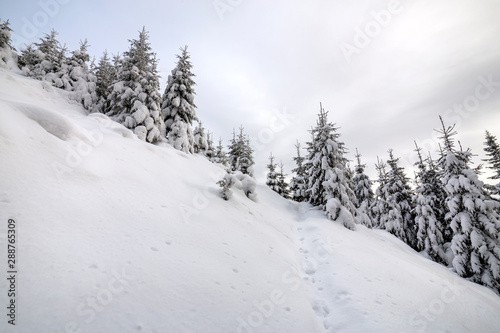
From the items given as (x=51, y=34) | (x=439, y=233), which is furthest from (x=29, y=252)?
(x=51, y=34)

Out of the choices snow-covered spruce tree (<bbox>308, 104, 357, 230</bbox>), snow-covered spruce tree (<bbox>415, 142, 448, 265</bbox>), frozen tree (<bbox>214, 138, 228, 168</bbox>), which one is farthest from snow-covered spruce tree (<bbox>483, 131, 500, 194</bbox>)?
frozen tree (<bbox>214, 138, 228, 168</bbox>)

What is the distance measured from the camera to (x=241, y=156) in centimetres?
2920

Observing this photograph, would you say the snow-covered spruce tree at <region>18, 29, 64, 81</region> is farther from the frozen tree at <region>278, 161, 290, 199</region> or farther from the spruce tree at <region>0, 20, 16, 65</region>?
the frozen tree at <region>278, 161, 290, 199</region>

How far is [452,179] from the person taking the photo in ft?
53.8

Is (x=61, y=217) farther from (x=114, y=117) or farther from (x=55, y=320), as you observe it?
(x=114, y=117)

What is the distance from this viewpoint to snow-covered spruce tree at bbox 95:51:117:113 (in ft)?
79.8

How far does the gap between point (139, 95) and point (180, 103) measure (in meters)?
3.77

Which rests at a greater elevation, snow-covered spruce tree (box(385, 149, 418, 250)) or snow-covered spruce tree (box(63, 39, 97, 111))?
snow-covered spruce tree (box(63, 39, 97, 111))

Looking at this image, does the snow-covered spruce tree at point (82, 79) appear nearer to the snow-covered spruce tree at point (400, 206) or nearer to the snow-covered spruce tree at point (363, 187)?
the snow-covered spruce tree at point (363, 187)

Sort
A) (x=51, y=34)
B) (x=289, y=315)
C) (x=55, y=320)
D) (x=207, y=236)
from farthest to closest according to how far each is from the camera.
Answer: (x=51, y=34)
(x=207, y=236)
(x=289, y=315)
(x=55, y=320)

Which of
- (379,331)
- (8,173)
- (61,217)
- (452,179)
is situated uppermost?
(452,179)

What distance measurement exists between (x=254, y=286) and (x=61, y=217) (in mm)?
4476

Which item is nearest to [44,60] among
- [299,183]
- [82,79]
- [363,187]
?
[82,79]

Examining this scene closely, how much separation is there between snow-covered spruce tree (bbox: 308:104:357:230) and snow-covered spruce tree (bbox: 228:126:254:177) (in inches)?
428
